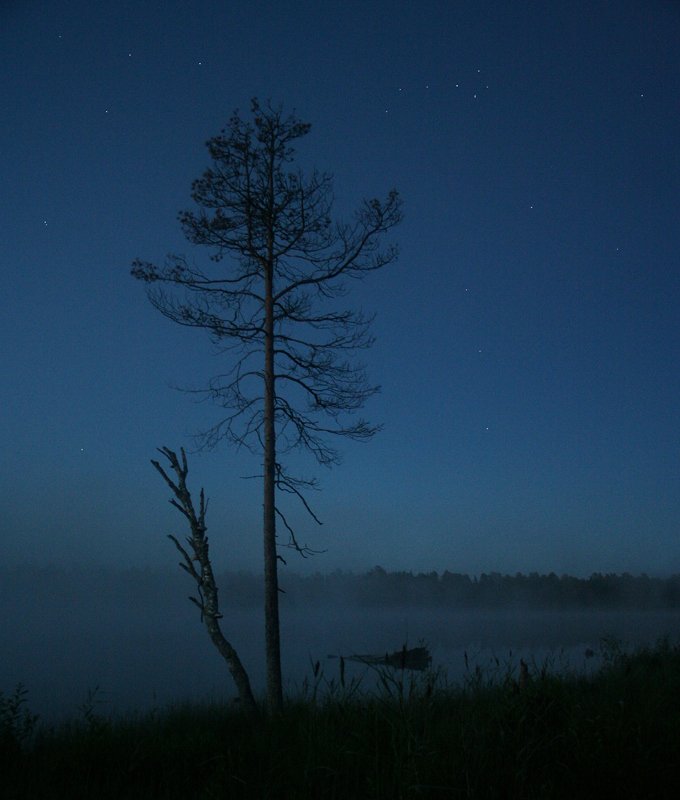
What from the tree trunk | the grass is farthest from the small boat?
the tree trunk

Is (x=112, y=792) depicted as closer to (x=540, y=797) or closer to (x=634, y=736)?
(x=540, y=797)

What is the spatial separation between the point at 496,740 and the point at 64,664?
47141mm

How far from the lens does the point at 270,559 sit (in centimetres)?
1019

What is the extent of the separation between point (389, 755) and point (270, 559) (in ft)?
16.9

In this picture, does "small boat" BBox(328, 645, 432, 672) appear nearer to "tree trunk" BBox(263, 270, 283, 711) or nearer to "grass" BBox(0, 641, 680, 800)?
"grass" BBox(0, 641, 680, 800)

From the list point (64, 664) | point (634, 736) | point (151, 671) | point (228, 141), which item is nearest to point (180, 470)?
point (228, 141)

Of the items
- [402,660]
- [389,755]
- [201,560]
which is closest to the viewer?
[402,660]

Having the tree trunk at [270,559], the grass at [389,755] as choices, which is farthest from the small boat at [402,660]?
the tree trunk at [270,559]

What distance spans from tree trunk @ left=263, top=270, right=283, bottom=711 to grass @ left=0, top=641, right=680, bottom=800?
2.31m

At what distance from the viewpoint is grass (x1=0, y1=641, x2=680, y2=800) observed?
4.49 metres

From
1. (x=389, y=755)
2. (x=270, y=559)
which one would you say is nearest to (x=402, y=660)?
(x=389, y=755)

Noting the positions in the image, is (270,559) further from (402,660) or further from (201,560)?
(402,660)

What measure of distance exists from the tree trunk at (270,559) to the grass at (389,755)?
2.31m

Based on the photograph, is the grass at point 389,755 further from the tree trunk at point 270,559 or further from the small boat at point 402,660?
the tree trunk at point 270,559
